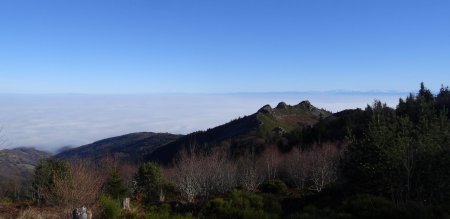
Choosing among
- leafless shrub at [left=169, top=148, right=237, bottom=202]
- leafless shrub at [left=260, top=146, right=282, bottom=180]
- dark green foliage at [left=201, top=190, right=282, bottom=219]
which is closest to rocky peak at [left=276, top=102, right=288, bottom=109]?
leafless shrub at [left=260, top=146, right=282, bottom=180]

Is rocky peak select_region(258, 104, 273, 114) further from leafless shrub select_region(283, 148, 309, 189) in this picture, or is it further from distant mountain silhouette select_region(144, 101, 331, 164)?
leafless shrub select_region(283, 148, 309, 189)

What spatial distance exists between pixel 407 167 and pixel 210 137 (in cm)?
13182

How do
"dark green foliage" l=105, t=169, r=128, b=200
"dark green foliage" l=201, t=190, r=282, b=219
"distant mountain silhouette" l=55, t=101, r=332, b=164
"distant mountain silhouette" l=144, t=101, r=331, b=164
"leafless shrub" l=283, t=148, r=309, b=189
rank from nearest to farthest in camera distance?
1. "dark green foliage" l=201, t=190, r=282, b=219
2. "dark green foliage" l=105, t=169, r=128, b=200
3. "leafless shrub" l=283, t=148, r=309, b=189
4. "distant mountain silhouette" l=144, t=101, r=331, b=164
5. "distant mountain silhouette" l=55, t=101, r=332, b=164

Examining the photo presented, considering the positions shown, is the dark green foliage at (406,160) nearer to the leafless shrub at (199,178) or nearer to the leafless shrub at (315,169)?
the leafless shrub at (199,178)

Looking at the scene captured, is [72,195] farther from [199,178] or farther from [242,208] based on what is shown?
[199,178]

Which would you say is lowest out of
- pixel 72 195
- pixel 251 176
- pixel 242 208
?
pixel 251 176

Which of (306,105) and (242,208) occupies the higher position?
(242,208)

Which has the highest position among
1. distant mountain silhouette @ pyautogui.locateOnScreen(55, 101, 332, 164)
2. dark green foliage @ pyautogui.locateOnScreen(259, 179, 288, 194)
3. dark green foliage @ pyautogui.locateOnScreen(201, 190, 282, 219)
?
dark green foliage @ pyautogui.locateOnScreen(201, 190, 282, 219)

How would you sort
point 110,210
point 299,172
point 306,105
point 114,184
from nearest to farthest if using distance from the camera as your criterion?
point 110,210, point 114,184, point 299,172, point 306,105

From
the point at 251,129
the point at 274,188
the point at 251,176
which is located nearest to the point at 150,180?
the point at 251,176

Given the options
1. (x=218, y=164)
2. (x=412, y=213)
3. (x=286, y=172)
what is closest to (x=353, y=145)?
(x=412, y=213)

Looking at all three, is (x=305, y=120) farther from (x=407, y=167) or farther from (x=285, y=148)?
(x=407, y=167)

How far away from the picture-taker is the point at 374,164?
56.5 feet

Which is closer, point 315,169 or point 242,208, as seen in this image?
point 242,208
